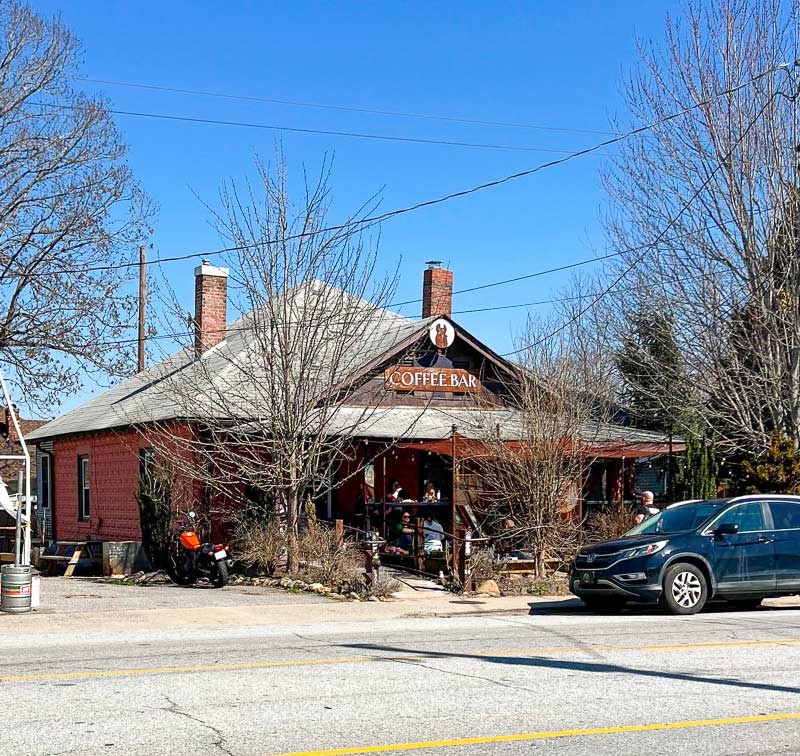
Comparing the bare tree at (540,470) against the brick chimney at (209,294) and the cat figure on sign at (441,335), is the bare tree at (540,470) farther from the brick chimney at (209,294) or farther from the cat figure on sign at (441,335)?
the brick chimney at (209,294)

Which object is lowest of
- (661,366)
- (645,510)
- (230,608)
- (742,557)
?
(230,608)

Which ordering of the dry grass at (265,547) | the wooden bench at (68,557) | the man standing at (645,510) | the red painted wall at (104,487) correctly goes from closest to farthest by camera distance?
the dry grass at (265,547) → the man standing at (645,510) → the wooden bench at (68,557) → the red painted wall at (104,487)

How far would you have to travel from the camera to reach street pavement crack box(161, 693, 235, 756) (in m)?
6.66

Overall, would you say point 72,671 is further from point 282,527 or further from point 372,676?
point 282,527

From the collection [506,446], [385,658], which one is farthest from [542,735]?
[506,446]

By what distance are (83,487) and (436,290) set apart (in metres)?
11.2

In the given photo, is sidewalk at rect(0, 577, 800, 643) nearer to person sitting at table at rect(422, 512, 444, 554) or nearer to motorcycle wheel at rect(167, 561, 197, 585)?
motorcycle wheel at rect(167, 561, 197, 585)

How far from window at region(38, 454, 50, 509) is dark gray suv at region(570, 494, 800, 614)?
21.7 metres

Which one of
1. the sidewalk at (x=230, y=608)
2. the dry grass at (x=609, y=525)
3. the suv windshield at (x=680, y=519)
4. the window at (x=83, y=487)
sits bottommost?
the sidewalk at (x=230, y=608)

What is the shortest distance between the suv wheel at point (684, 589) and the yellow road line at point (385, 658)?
2705 millimetres

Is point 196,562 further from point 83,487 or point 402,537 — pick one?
point 83,487

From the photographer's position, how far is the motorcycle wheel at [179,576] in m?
18.4

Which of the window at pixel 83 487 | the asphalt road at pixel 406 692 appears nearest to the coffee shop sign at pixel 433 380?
the window at pixel 83 487

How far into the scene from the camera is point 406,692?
28.1 feet
